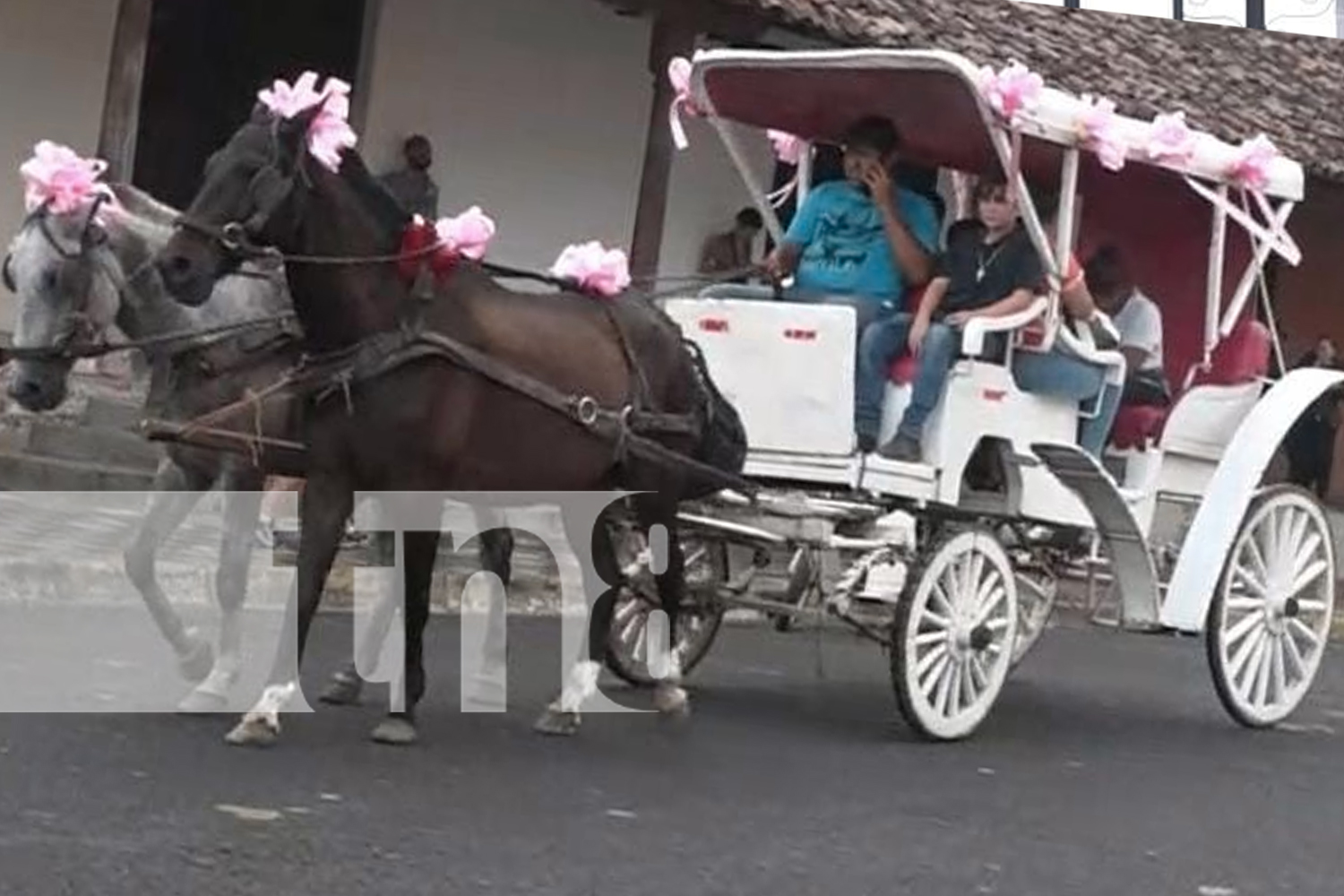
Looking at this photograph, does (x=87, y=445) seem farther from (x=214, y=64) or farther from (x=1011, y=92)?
(x=1011, y=92)

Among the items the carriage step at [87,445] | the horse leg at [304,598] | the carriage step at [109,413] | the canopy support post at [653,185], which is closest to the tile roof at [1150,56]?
the canopy support post at [653,185]

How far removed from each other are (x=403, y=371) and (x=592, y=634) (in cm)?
142

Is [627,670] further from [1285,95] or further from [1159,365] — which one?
[1285,95]

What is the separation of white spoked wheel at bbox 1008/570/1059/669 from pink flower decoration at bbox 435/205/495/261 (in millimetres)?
3351

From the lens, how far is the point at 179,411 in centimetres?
844

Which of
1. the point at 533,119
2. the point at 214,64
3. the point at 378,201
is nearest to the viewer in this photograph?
the point at 378,201

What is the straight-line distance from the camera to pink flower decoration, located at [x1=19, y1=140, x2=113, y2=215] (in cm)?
796

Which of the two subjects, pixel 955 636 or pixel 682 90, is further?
pixel 682 90

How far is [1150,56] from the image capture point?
76.7 feet

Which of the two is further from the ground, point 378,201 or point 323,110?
point 323,110

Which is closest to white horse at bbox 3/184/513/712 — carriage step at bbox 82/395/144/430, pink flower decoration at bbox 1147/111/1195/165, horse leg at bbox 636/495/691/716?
horse leg at bbox 636/495/691/716

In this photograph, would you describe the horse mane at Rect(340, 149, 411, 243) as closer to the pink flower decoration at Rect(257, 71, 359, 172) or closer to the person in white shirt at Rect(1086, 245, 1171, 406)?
the pink flower decoration at Rect(257, 71, 359, 172)

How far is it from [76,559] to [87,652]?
1.82 metres

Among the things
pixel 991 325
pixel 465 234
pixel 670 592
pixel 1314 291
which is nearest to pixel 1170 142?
pixel 991 325
